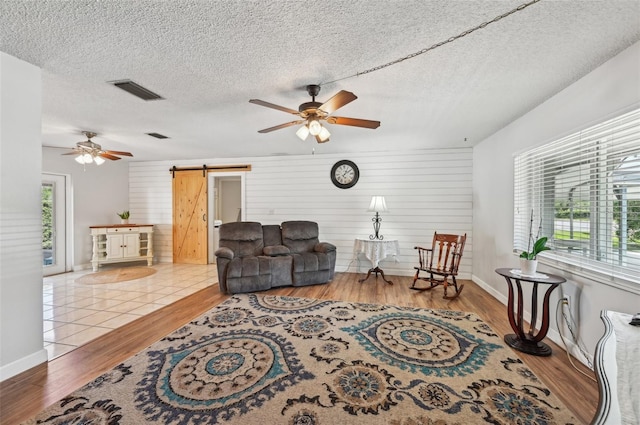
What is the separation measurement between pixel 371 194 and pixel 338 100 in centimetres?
327

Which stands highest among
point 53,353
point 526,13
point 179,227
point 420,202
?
point 526,13

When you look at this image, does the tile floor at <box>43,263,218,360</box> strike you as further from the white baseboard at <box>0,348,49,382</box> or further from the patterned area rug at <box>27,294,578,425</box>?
the patterned area rug at <box>27,294,578,425</box>

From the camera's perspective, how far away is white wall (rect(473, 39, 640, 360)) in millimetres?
1912

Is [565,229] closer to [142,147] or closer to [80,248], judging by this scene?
[142,147]

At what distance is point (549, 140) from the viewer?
2.67 m

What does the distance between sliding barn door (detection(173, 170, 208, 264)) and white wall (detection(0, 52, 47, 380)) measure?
394 centimetres

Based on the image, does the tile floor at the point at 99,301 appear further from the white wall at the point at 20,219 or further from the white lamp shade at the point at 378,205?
the white lamp shade at the point at 378,205

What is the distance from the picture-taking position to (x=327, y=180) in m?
5.52

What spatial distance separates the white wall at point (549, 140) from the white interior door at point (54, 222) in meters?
7.67

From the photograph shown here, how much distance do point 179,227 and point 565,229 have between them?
673cm

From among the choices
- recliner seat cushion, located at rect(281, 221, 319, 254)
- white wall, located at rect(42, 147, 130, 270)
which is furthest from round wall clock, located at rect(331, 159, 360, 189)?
white wall, located at rect(42, 147, 130, 270)

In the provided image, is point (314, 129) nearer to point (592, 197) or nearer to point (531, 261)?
point (531, 261)

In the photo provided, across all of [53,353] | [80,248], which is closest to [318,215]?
[53,353]

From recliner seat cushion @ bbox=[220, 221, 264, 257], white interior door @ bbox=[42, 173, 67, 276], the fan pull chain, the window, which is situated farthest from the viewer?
white interior door @ bbox=[42, 173, 67, 276]
